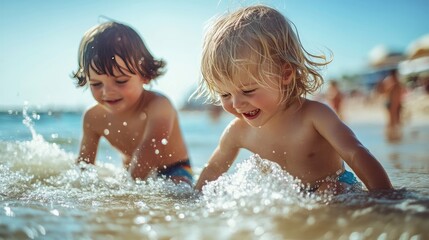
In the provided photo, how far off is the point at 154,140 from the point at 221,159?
67cm

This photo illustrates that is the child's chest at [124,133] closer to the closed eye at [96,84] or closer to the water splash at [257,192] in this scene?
the closed eye at [96,84]

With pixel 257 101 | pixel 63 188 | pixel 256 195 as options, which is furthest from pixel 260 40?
pixel 63 188

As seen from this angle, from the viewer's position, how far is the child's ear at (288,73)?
9.09 feet

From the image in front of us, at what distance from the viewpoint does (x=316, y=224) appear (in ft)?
5.53

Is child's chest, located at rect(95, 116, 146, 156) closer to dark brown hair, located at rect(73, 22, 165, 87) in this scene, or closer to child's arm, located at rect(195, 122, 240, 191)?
dark brown hair, located at rect(73, 22, 165, 87)

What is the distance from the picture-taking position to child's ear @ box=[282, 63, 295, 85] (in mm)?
2770

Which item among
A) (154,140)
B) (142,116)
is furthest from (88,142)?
(154,140)

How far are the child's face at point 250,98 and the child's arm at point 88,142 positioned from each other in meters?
1.80

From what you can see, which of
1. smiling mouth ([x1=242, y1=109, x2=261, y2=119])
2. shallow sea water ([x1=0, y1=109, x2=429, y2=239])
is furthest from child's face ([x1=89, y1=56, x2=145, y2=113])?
smiling mouth ([x1=242, y1=109, x2=261, y2=119])

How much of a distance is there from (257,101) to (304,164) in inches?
19.5

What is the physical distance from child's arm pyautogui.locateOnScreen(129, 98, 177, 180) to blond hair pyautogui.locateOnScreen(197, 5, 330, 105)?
0.86 metres

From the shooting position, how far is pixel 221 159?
10.3 ft

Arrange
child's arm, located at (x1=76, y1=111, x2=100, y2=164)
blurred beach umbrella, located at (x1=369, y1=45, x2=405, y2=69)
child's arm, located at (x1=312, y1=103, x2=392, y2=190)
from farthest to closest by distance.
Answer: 1. blurred beach umbrella, located at (x1=369, y1=45, x2=405, y2=69)
2. child's arm, located at (x1=76, y1=111, x2=100, y2=164)
3. child's arm, located at (x1=312, y1=103, x2=392, y2=190)

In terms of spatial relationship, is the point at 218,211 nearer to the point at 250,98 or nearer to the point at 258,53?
the point at 250,98
